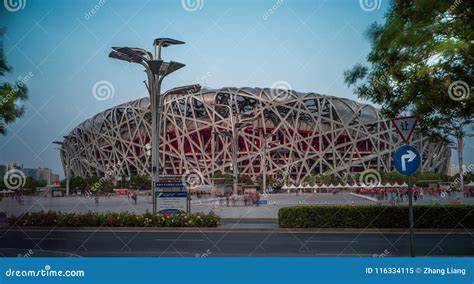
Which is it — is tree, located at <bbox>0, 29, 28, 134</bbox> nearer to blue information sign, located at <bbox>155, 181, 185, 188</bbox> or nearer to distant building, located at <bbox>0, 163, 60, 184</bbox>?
distant building, located at <bbox>0, 163, 60, 184</bbox>

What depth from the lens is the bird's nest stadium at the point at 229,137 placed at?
48.4m

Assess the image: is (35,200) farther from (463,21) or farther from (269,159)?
(269,159)

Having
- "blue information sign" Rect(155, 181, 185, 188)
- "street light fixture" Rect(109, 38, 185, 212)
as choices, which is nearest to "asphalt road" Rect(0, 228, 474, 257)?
"blue information sign" Rect(155, 181, 185, 188)

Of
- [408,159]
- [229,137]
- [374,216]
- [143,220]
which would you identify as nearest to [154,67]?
[143,220]

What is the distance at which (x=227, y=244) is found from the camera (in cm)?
907

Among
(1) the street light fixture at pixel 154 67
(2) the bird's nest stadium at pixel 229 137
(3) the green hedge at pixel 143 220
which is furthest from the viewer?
(2) the bird's nest stadium at pixel 229 137

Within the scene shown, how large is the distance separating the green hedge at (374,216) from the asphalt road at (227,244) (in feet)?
1.44

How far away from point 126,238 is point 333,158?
4069cm

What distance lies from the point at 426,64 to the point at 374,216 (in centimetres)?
437

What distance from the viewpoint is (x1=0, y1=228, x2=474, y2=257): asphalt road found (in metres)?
7.34

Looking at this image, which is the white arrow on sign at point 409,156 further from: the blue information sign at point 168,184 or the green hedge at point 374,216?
the blue information sign at point 168,184

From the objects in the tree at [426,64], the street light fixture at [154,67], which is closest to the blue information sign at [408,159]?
the tree at [426,64]

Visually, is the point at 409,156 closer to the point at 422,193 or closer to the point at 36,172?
the point at 36,172

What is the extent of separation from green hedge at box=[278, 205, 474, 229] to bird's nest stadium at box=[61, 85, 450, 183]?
115ft
